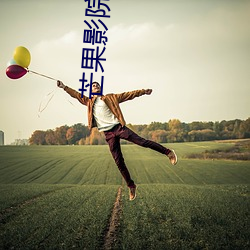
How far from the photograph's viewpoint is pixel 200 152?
4197 cm

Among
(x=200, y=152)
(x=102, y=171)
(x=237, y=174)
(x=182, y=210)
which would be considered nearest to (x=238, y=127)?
(x=200, y=152)

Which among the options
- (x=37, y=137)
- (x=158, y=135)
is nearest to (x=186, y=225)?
(x=158, y=135)

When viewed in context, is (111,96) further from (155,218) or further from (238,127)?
(238,127)

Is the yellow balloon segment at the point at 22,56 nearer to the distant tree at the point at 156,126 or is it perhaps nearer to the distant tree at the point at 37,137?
the distant tree at the point at 156,126

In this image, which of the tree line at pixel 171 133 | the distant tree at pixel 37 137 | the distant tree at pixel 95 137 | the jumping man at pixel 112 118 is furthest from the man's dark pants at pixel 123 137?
the distant tree at pixel 37 137

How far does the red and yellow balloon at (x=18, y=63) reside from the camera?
271 inches

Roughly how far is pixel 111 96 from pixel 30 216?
556 centimetres

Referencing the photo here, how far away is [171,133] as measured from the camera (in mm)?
45656

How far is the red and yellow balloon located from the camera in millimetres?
6883

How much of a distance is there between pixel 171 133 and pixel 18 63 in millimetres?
40179

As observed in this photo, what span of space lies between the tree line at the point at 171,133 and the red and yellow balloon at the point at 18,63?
3046cm

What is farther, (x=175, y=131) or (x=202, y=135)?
→ (x=202, y=135)

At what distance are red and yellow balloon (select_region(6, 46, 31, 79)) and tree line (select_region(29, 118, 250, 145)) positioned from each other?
99.9ft

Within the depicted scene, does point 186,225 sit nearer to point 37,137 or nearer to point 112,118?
point 112,118
